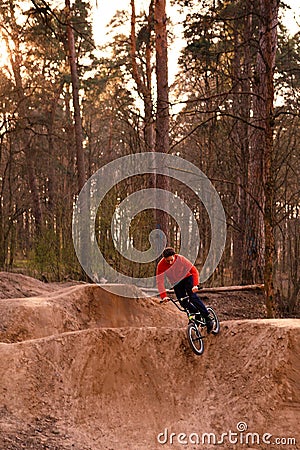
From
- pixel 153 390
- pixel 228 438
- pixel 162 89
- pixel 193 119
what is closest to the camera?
pixel 228 438

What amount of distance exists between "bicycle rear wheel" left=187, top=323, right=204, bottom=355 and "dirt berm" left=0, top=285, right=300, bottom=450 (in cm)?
14

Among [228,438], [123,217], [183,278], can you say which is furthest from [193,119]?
[228,438]

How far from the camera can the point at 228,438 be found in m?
8.03

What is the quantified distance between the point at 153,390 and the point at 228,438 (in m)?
1.81

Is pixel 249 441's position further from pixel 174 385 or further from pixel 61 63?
pixel 61 63

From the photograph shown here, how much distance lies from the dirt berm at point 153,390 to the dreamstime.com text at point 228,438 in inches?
0.5

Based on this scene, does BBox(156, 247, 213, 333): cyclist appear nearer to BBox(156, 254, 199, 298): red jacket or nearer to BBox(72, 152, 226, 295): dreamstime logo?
BBox(156, 254, 199, 298): red jacket

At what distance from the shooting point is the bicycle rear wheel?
9156 millimetres

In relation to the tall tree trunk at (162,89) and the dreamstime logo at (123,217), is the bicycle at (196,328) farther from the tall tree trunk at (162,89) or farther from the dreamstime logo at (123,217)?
the tall tree trunk at (162,89)

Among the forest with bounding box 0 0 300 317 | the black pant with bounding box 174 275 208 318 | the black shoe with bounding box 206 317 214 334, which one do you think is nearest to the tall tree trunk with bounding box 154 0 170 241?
the forest with bounding box 0 0 300 317

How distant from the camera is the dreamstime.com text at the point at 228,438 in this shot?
7.58 m

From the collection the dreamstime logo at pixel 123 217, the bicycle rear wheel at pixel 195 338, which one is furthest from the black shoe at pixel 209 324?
the dreamstime logo at pixel 123 217

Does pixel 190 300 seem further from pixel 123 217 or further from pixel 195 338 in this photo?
pixel 123 217

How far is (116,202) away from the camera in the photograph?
17062 millimetres
